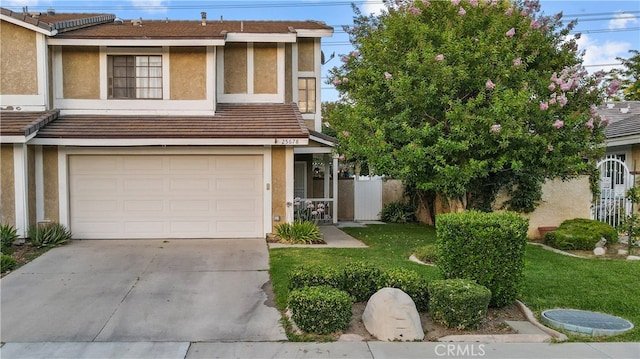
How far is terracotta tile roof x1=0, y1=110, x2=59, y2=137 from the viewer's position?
10453 mm

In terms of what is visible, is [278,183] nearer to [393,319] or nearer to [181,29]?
[181,29]

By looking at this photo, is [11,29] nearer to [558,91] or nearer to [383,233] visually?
[383,233]

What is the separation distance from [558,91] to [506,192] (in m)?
3.23

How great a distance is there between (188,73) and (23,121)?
159 inches

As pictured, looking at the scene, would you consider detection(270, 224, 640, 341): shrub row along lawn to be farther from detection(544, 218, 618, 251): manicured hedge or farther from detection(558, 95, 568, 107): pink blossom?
detection(558, 95, 568, 107): pink blossom

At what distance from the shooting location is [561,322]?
5891 mm

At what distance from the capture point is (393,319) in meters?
5.55

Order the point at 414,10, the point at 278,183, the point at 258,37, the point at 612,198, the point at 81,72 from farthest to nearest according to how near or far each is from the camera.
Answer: the point at 258,37
the point at 612,198
the point at 81,72
the point at 278,183
the point at 414,10

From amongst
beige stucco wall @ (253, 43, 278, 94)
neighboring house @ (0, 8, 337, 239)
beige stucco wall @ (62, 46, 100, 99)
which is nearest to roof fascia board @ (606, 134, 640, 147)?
neighboring house @ (0, 8, 337, 239)

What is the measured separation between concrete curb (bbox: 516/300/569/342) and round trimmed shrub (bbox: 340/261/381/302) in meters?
1.97

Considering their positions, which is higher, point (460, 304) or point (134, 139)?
point (134, 139)

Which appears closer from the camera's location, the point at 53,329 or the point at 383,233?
the point at 53,329

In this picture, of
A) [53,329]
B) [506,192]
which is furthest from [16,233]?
[506,192]

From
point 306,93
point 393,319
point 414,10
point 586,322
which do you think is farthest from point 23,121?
point 586,322
